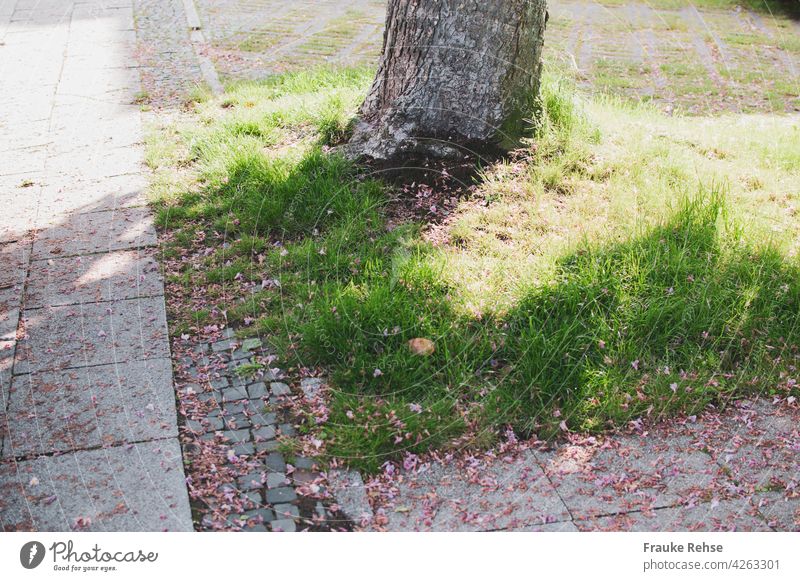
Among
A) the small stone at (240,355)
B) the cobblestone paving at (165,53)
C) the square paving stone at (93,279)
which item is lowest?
the small stone at (240,355)

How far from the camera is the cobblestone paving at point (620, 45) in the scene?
687 centimetres

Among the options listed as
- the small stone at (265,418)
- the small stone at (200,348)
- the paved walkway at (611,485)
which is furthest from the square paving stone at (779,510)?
the small stone at (200,348)

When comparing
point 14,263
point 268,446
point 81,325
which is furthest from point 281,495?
point 14,263

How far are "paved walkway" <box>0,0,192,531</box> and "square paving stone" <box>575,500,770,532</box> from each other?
1.41 metres

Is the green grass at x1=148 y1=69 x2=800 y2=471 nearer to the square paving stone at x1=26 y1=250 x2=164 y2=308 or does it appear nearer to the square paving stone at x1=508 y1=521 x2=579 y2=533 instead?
the square paving stone at x1=26 y1=250 x2=164 y2=308

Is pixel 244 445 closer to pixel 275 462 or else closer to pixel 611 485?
pixel 275 462

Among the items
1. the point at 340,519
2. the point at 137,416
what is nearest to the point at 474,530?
the point at 340,519

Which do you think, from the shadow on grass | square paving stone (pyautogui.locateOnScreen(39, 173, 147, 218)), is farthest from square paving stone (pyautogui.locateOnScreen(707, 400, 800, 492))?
square paving stone (pyautogui.locateOnScreen(39, 173, 147, 218))

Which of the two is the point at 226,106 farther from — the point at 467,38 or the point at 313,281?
the point at 313,281

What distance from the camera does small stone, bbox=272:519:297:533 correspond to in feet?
8.24

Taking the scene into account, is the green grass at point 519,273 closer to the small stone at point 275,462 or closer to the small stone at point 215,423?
the small stone at point 275,462

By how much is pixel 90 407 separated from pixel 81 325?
25.7 inches

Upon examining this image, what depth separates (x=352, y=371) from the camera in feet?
10.4
